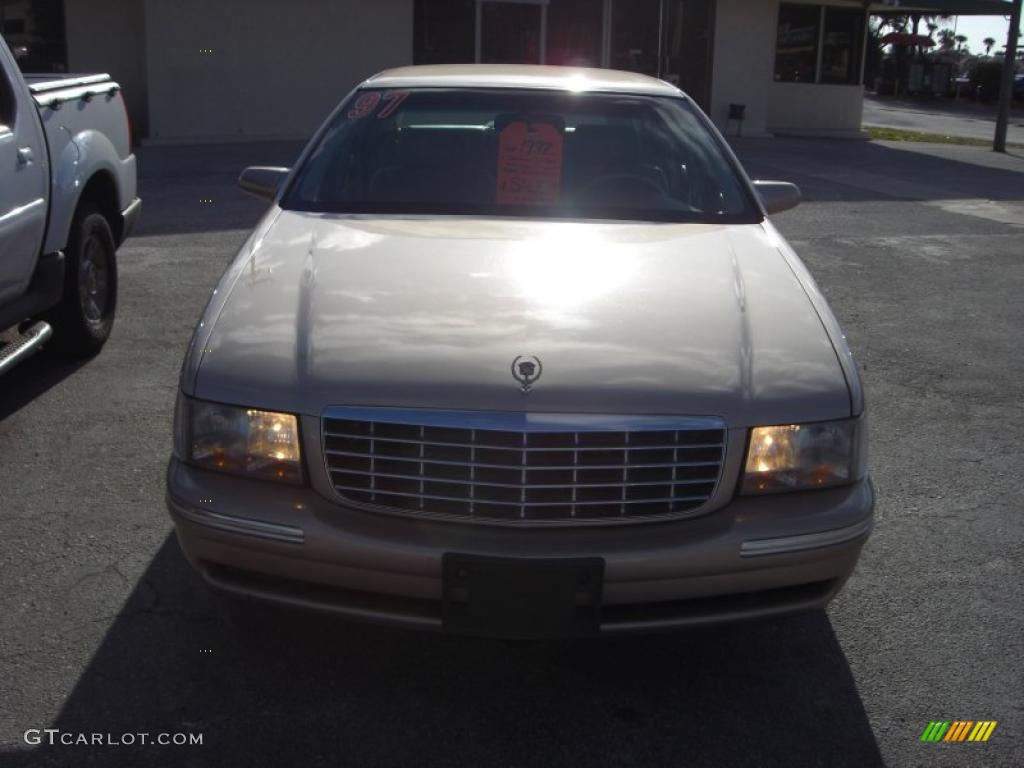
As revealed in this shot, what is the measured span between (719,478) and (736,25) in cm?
1927

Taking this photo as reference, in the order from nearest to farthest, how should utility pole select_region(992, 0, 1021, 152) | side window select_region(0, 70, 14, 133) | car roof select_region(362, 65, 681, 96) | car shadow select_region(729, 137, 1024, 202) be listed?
car roof select_region(362, 65, 681, 96), side window select_region(0, 70, 14, 133), car shadow select_region(729, 137, 1024, 202), utility pole select_region(992, 0, 1021, 152)

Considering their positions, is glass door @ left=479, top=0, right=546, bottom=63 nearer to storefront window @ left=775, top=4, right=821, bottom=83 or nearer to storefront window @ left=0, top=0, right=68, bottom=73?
storefront window @ left=775, top=4, right=821, bottom=83

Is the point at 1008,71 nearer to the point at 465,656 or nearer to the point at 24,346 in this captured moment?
the point at 24,346

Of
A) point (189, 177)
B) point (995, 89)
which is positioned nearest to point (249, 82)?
point (189, 177)

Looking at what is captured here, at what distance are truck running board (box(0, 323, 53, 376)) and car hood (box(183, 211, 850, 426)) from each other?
1.66 metres

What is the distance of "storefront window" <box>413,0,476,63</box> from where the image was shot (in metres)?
18.7

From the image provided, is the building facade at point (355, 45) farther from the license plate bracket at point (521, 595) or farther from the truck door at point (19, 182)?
the license plate bracket at point (521, 595)

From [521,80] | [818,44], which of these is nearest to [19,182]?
[521,80]

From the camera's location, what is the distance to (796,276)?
12.0 feet

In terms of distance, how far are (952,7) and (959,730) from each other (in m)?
23.4

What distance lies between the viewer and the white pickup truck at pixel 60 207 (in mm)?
5035

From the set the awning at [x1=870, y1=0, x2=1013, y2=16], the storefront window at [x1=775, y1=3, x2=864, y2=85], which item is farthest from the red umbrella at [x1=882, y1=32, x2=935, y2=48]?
the storefront window at [x1=775, y1=3, x2=864, y2=85]

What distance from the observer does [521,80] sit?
4719 millimetres

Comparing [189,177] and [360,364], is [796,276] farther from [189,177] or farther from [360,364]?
[189,177]
